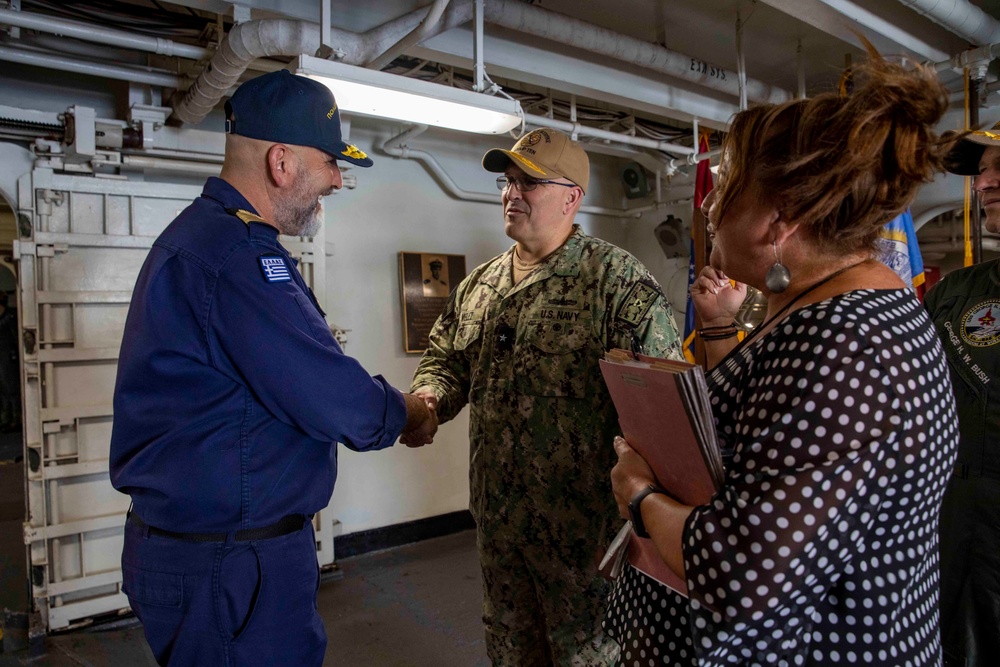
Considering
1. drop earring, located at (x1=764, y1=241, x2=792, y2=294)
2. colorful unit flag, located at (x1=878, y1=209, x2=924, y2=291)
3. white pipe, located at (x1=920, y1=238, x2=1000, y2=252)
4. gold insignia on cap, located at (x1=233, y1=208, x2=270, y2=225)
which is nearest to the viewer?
drop earring, located at (x1=764, y1=241, x2=792, y2=294)

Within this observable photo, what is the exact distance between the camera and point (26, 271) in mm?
3166

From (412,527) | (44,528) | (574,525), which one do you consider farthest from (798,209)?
(412,527)

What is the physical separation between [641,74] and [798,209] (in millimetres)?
3118

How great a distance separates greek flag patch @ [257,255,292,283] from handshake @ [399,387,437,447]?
57 centimetres

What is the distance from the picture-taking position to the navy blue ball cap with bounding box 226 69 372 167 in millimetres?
1603

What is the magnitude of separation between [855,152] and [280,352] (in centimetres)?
118

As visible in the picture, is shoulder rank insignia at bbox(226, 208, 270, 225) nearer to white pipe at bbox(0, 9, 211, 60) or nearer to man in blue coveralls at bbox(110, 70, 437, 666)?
man in blue coveralls at bbox(110, 70, 437, 666)

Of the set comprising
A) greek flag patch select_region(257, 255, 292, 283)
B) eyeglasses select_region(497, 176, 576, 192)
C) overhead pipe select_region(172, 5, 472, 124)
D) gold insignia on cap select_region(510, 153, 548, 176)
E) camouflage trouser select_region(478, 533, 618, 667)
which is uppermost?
overhead pipe select_region(172, 5, 472, 124)

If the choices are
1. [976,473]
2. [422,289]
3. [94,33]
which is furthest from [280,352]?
[422,289]

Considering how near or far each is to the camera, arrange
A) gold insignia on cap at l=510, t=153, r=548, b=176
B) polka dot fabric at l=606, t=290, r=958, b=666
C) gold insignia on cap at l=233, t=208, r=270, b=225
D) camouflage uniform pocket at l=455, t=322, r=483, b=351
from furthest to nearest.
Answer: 1. camouflage uniform pocket at l=455, t=322, r=483, b=351
2. gold insignia on cap at l=510, t=153, r=548, b=176
3. gold insignia on cap at l=233, t=208, r=270, b=225
4. polka dot fabric at l=606, t=290, r=958, b=666

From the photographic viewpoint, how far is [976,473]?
1737 mm

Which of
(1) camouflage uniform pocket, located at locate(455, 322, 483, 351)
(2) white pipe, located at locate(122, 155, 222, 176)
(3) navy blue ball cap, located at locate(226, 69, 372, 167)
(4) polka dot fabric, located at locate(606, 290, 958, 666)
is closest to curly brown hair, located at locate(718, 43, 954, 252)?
(4) polka dot fabric, located at locate(606, 290, 958, 666)

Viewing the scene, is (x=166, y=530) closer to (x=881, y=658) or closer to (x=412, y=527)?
(x=881, y=658)

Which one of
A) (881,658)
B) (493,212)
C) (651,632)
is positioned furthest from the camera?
(493,212)
